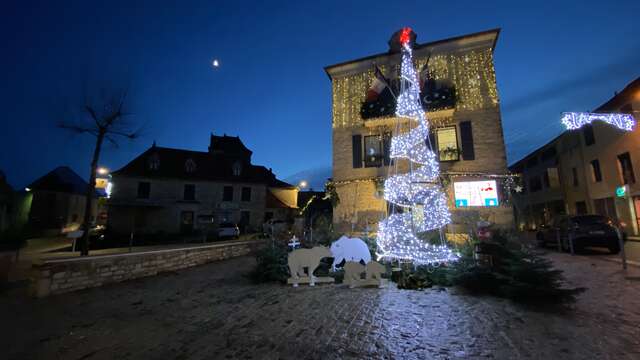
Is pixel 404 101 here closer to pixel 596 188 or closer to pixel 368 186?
pixel 368 186

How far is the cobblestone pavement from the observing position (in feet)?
10.2

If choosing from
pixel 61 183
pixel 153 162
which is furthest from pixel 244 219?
pixel 61 183

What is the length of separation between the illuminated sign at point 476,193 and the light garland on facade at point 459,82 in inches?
148

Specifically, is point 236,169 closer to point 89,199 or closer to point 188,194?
point 188,194

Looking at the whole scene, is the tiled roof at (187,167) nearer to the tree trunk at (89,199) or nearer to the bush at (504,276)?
the tree trunk at (89,199)

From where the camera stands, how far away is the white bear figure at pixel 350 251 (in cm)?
720

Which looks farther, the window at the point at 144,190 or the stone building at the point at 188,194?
the window at the point at 144,190

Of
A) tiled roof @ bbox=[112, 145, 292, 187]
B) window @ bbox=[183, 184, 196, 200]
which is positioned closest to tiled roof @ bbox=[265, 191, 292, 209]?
tiled roof @ bbox=[112, 145, 292, 187]

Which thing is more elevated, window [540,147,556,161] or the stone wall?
window [540,147,556,161]

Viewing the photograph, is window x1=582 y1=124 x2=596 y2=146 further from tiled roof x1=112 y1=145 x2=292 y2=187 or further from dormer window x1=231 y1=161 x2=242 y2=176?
dormer window x1=231 y1=161 x2=242 y2=176

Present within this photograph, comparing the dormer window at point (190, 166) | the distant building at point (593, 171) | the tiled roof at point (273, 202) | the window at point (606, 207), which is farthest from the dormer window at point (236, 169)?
the window at point (606, 207)

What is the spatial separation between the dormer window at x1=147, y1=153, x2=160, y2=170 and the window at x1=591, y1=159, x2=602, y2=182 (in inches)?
1425

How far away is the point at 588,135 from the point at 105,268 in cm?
2809

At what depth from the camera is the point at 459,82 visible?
43.0 feet
